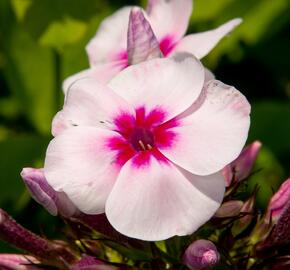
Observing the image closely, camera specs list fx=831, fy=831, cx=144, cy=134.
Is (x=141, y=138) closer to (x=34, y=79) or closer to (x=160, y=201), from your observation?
(x=160, y=201)

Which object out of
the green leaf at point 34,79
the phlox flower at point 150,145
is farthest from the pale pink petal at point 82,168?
the green leaf at point 34,79

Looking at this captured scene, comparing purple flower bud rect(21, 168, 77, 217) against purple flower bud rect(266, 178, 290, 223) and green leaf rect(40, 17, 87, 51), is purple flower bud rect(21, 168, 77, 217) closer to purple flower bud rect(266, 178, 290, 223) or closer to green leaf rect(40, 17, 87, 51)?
purple flower bud rect(266, 178, 290, 223)

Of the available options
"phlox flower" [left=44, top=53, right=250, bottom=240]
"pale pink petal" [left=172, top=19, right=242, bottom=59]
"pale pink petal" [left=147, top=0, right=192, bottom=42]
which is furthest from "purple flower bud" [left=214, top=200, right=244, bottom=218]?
"pale pink petal" [left=147, top=0, right=192, bottom=42]

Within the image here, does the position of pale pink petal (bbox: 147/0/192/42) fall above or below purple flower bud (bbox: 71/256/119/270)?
above

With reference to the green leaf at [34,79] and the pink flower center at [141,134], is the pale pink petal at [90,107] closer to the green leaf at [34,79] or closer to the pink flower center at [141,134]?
the pink flower center at [141,134]

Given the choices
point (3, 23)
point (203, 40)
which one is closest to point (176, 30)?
point (203, 40)

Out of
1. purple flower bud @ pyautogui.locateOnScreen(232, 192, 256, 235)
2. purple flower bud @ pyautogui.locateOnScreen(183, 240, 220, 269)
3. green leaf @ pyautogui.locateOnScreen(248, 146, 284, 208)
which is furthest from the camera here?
green leaf @ pyautogui.locateOnScreen(248, 146, 284, 208)
